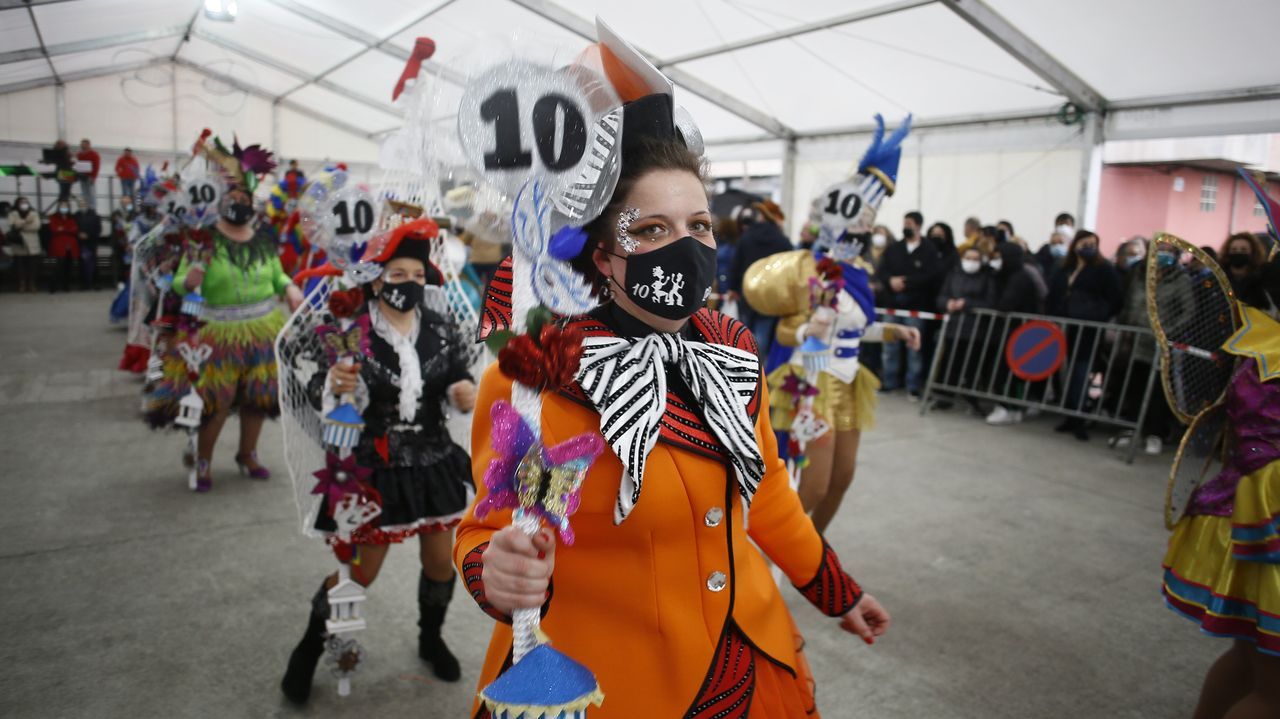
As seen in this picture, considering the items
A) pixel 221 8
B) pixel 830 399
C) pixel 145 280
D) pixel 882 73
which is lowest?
pixel 830 399

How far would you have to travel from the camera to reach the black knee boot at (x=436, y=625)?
124 inches

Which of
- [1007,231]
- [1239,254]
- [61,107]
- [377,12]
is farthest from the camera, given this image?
[61,107]

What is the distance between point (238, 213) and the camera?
5.26 meters

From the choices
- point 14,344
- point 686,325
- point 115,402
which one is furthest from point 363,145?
point 686,325

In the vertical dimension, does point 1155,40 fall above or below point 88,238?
above

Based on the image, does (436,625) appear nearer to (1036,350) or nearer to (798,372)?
(798,372)

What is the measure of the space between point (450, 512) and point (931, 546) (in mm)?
3026

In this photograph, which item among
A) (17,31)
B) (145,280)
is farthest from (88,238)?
(145,280)

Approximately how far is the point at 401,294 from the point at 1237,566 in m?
2.84

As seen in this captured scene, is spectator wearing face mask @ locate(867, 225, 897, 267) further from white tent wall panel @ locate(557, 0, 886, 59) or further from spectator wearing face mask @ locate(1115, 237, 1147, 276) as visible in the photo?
white tent wall panel @ locate(557, 0, 886, 59)

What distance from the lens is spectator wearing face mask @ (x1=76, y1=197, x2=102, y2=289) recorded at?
618 inches

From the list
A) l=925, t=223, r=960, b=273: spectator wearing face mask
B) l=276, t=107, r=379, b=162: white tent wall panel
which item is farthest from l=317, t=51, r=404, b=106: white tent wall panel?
l=925, t=223, r=960, b=273: spectator wearing face mask

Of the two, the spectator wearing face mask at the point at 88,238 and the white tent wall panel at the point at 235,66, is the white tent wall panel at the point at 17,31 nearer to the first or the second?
the spectator wearing face mask at the point at 88,238

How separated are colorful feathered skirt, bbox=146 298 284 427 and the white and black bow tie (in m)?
4.55
